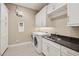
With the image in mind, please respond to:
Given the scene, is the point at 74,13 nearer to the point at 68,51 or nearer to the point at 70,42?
the point at 70,42

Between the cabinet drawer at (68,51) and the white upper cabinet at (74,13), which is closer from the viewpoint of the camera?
the cabinet drawer at (68,51)

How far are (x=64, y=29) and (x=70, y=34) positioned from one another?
14.2 inches

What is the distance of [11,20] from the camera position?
523 centimetres

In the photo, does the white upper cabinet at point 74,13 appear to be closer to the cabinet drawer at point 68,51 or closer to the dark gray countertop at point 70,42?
the dark gray countertop at point 70,42

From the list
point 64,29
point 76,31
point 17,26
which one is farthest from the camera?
point 17,26

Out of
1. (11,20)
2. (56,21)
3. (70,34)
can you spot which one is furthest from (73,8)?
(11,20)

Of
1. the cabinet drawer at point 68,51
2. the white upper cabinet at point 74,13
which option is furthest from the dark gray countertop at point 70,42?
the white upper cabinet at point 74,13

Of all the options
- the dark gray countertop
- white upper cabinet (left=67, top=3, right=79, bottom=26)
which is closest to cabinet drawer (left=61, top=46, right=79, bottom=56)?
the dark gray countertop

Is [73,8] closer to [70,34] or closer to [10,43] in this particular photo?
[70,34]

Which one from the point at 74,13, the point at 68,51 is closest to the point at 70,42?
the point at 68,51

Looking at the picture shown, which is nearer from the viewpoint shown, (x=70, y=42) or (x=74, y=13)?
(x=74, y=13)

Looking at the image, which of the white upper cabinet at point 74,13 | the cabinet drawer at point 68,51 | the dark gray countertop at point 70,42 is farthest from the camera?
the white upper cabinet at point 74,13

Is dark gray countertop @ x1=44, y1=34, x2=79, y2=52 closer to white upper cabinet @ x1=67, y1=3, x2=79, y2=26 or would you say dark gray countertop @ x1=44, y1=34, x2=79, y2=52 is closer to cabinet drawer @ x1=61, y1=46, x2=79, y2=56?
cabinet drawer @ x1=61, y1=46, x2=79, y2=56

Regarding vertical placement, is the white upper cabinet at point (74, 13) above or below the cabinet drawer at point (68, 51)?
above
